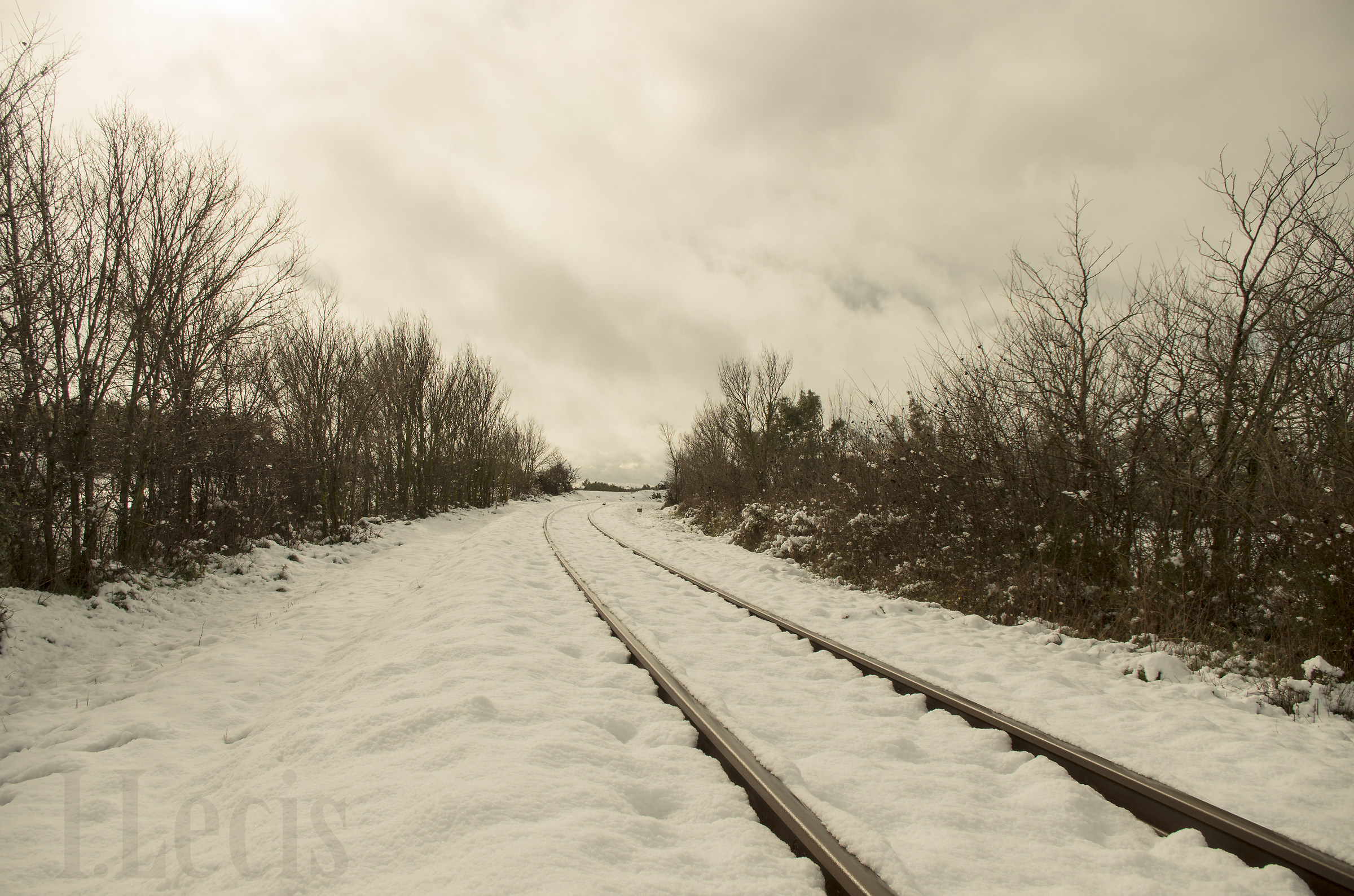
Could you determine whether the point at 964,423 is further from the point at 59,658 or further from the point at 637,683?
the point at 59,658

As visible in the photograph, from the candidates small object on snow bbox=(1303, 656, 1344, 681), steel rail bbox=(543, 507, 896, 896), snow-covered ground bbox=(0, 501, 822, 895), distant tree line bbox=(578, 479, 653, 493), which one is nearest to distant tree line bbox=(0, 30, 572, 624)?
snow-covered ground bbox=(0, 501, 822, 895)

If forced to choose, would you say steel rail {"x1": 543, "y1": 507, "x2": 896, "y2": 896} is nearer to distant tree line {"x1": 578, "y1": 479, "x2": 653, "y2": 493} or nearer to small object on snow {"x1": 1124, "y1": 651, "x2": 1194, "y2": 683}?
small object on snow {"x1": 1124, "y1": 651, "x2": 1194, "y2": 683}

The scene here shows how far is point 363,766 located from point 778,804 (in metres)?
2.28

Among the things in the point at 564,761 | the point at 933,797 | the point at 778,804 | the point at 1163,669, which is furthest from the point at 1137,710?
the point at 564,761

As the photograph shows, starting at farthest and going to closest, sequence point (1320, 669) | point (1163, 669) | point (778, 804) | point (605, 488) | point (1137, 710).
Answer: point (605, 488) → point (1163, 669) → point (1320, 669) → point (1137, 710) → point (778, 804)

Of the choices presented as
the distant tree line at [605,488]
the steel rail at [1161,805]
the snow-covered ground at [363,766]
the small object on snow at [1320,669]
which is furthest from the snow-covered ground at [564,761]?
the distant tree line at [605,488]

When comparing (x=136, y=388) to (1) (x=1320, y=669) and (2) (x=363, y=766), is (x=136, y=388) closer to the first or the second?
(2) (x=363, y=766)

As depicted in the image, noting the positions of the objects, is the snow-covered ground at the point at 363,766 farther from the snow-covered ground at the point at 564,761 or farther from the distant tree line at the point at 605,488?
the distant tree line at the point at 605,488

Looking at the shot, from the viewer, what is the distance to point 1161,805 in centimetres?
290

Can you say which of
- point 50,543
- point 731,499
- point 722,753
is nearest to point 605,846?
point 722,753

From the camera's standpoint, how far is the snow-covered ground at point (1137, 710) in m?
3.03

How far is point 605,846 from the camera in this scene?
8.10ft

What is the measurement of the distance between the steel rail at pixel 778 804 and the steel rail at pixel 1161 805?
1.74 meters

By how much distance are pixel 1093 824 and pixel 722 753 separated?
6.02 ft
